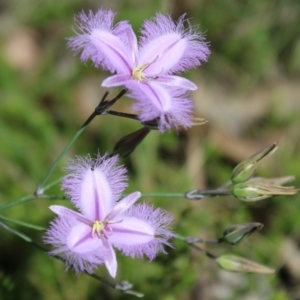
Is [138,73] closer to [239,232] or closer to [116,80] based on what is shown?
[116,80]

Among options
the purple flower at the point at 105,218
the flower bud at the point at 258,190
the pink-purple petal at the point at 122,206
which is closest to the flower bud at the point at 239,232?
the flower bud at the point at 258,190

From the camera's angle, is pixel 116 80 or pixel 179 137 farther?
pixel 179 137

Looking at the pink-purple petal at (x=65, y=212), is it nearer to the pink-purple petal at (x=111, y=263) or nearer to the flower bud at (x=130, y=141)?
the pink-purple petal at (x=111, y=263)

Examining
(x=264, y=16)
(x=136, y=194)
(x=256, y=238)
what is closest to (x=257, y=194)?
(x=136, y=194)

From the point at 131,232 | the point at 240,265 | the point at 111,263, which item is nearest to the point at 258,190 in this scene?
the point at 240,265

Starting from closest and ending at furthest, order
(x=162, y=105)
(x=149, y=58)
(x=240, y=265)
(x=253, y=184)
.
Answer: (x=162, y=105)
(x=149, y=58)
(x=253, y=184)
(x=240, y=265)

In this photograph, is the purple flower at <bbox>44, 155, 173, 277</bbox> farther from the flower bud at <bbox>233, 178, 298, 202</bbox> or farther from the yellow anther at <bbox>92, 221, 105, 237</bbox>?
the flower bud at <bbox>233, 178, 298, 202</bbox>
